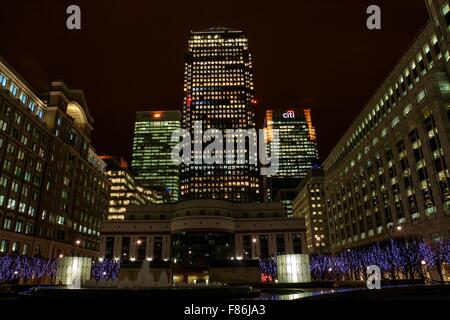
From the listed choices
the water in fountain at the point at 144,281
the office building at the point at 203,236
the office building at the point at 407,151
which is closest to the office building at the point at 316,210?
the office building at the point at 407,151

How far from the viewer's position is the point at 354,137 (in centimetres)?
10700

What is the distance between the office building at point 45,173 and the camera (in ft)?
248

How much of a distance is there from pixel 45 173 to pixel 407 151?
93628mm

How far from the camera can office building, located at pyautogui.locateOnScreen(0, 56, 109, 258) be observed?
248ft

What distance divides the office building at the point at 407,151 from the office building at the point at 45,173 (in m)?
77.3

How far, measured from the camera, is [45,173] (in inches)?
3593

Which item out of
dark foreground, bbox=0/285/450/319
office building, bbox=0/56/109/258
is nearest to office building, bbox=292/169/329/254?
office building, bbox=0/56/109/258

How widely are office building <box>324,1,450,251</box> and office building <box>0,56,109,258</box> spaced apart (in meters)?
77.3

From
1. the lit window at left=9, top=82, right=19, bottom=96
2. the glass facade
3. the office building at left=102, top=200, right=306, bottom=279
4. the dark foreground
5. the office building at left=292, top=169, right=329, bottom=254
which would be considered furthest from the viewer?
the office building at left=292, top=169, right=329, bottom=254

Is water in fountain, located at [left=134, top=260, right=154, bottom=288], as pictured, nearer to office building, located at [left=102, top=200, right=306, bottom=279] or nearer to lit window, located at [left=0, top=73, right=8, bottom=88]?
lit window, located at [left=0, top=73, right=8, bottom=88]

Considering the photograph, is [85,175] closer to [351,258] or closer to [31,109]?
[31,109]
